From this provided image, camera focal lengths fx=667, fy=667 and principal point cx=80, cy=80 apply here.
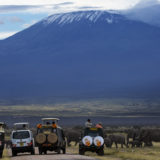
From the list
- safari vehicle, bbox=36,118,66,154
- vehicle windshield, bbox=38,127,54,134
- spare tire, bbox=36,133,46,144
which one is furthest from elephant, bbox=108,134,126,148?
spare tire, bbox=36,133,46,144

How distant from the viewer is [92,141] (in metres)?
39.8

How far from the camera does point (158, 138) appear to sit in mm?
52750

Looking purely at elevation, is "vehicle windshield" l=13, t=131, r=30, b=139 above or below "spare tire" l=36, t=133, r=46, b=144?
above

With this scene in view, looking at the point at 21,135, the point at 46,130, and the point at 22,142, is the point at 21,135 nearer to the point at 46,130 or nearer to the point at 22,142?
the point at 22,142

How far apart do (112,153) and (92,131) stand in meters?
3.16

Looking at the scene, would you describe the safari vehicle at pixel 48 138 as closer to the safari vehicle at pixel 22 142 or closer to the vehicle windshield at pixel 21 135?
the safari vehicle at pixel 22 142

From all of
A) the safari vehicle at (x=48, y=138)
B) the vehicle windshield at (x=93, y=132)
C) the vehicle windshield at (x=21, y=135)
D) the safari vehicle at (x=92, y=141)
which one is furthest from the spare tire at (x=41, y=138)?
the vehicle windshield at (x=93, y=132)

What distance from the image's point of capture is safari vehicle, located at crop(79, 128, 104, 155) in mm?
39844

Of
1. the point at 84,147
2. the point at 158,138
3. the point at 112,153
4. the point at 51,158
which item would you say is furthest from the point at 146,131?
the point at 51,158

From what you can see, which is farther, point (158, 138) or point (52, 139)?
point (158, 138)

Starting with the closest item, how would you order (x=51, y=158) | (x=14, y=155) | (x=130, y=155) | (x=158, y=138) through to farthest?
(x=51, y=158)
(x=130, y=155)
(x=14, y=155)
(x=158, y=138)

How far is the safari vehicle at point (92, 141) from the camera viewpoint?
3984 cm

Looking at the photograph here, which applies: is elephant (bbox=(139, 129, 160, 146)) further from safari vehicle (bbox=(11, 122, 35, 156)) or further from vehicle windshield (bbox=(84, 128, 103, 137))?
safari vehicle (bbox=(11, 122, 35, 156))

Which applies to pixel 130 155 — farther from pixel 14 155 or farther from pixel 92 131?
pixel 14 155
